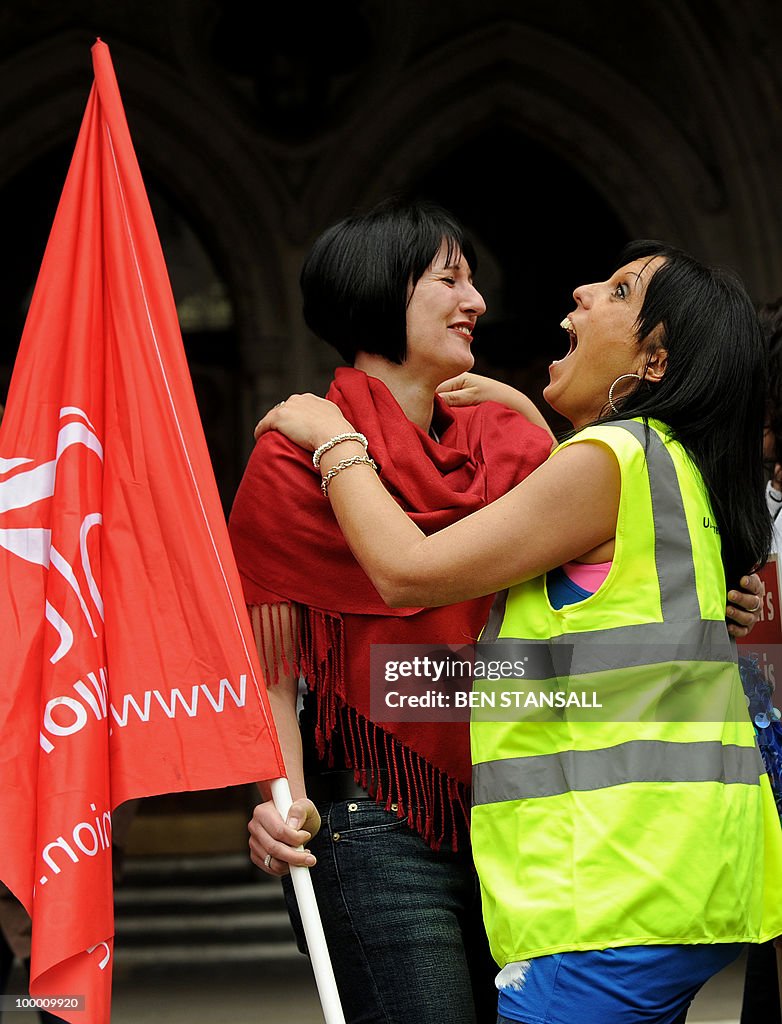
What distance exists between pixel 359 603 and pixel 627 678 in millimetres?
531

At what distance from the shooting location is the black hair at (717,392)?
6.01 feet

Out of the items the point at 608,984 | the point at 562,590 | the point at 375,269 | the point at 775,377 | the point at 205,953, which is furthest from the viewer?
the point at 205,953

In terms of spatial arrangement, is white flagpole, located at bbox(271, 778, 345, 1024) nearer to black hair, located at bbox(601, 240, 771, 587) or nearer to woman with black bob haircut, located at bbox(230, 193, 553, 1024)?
woman with black bob haircut, located at bbox(230, 193, 553, 1024)

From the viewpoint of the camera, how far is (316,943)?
189 cm

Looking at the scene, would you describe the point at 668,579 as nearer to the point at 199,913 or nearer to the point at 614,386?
the point at 614,386

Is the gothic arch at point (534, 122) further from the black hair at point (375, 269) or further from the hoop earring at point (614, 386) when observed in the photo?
the hoop earring at point (614, 386)

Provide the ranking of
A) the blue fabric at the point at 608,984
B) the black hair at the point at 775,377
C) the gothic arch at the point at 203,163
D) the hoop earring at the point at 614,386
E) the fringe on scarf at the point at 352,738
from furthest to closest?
the gothic arch at the point at 203,163
the black hair at the point at 775,377
the fringe on scarf at the point at 352,738
the hoop earring at the point at 614,386
the blue fabric at the point at 608,984

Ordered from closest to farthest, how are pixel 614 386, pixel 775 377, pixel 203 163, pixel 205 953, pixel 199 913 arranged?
1. pixel 614 386
2. pixel 775 377
3. pixel 205 953
4. pixel 199 913
5. pixel 203 163

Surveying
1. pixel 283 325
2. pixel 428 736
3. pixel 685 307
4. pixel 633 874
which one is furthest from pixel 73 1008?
pixel 283 325

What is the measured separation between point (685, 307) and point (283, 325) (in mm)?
5135

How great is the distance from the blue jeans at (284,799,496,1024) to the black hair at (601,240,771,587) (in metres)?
0.61

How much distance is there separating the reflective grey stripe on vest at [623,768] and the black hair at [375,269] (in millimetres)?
827

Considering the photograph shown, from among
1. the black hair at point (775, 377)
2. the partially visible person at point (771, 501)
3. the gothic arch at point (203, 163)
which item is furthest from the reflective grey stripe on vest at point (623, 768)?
the gothic arch at point (203, 163)

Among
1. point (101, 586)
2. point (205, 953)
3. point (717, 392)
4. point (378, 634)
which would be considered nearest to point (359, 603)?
point (378, 634)
